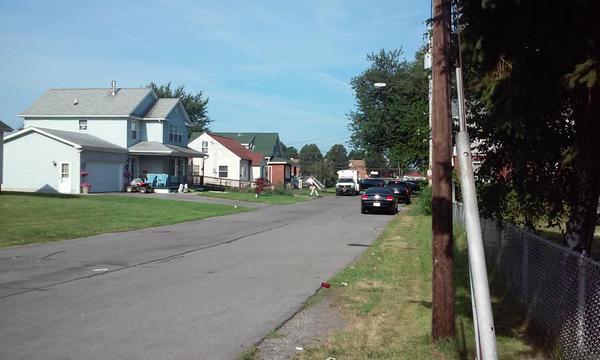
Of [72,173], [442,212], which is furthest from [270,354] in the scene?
[72,173]

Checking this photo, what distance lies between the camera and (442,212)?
6559 millimetres

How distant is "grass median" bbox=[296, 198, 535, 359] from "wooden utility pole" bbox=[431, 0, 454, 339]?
35cm

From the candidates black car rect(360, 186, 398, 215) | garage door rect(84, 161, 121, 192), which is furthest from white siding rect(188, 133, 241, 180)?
black car rect(360, 186, 398, 215)

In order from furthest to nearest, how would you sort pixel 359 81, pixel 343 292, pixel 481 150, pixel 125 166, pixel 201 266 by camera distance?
pixel 359 81 < pixel 125 166 < pixel 201 266 < pixel 343 292 < pixel 481 150

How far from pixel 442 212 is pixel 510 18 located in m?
2.19

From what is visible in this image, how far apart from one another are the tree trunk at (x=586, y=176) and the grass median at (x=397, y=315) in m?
1.45

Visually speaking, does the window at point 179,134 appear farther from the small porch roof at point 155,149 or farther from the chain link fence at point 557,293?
the chain link fence at point 557,293

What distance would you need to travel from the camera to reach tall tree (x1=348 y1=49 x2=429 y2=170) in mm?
52469

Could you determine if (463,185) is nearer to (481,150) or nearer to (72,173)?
(481,150)

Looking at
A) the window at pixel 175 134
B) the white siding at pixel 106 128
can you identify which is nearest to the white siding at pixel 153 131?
the window at pixel 175 134

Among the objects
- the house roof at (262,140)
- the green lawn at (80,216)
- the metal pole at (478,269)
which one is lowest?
the green lawn at (80,216)

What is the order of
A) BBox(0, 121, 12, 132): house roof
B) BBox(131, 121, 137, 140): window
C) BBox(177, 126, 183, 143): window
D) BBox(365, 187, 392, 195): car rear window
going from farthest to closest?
BBox(177, 126, 183, 143): window
BBox(131, 121, 137, 140): window
BBox(365, 187, 392, 195): car rear window
BBox(0, 121, 12, 132): house roof

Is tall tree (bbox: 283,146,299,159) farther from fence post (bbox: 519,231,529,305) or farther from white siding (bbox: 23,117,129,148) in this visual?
fence post (bbox: 519,231,529,305)

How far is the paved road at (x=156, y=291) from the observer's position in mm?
6523
